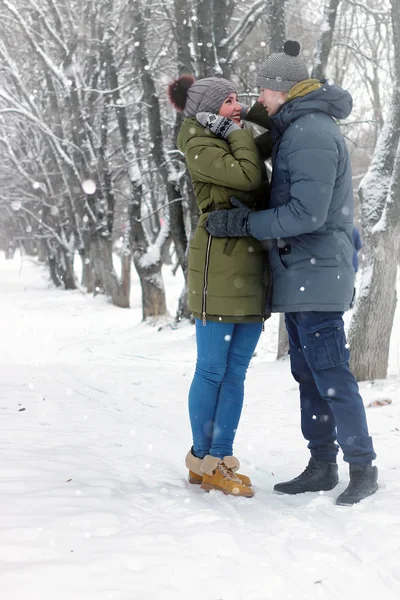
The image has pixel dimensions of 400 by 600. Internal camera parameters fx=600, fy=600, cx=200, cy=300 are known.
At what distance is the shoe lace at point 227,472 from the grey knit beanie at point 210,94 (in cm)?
186

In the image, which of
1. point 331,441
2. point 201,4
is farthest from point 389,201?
point 201,4

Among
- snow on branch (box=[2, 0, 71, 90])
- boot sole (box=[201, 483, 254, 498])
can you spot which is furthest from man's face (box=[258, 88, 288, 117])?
snow on branch (box=[2, 0, 71, 90])

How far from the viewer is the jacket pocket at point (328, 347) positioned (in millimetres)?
2986

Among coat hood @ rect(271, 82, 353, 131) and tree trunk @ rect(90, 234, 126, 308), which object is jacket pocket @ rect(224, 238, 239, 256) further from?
tree trunk @ rect(90, 234, 126, 308)

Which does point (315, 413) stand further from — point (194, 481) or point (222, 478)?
point (194, 481)

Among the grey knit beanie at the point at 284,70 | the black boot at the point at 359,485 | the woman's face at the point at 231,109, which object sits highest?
the grey knit beanie at the point at 284,70

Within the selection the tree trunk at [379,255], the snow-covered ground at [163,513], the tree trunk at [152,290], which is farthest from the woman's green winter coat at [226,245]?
the tree trunk at [152,290]

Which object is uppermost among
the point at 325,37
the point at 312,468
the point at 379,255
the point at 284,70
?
the point at 325,37

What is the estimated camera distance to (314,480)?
3297 millimetres

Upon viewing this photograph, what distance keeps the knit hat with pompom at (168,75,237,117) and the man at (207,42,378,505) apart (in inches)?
9.1

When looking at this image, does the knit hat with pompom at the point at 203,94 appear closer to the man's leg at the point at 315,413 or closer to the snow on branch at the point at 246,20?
the man's leg at the point at 315,413

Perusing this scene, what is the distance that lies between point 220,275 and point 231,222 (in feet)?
0.90

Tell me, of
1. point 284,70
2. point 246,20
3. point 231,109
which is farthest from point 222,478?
point 246,20

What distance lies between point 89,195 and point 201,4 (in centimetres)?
786
